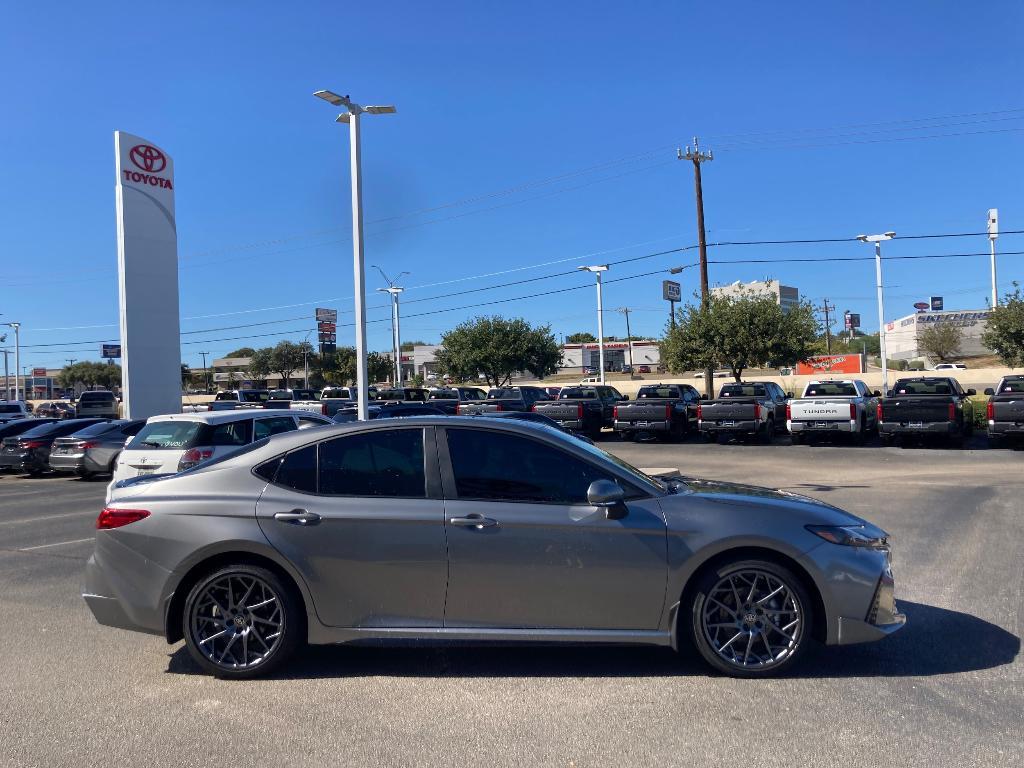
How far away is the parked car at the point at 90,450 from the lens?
18828mm

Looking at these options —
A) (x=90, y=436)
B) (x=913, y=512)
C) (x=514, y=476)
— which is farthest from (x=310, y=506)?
(x=90, y=436)

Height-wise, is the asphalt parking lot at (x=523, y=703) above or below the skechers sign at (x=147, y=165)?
below

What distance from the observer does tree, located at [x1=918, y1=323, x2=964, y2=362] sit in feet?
269

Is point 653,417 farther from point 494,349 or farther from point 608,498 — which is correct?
point 494,349

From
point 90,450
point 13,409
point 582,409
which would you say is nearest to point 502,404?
point 582,409

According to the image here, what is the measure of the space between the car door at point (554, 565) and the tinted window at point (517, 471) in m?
0.06

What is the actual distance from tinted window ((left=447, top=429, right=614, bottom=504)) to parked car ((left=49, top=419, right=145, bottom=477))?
15839mm

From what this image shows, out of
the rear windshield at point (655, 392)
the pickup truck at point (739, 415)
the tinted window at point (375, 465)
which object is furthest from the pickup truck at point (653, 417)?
the tinted window at point (375, 465)

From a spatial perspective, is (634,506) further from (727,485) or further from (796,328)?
(796,328)

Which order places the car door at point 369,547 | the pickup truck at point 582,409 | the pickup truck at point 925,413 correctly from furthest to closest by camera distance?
the pickup truck at point 582,409
the pickup truck at point 925,413
the car door at point 369,547

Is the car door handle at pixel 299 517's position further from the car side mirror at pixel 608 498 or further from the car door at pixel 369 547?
the car side mirror at pixel 608 498

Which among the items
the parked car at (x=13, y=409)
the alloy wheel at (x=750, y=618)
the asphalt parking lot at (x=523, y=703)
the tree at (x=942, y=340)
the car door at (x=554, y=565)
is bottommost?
the asphalt parking lot at (x=523, y=703)

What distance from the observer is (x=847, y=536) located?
4855 mm

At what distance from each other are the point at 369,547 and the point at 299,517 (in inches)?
18.2
